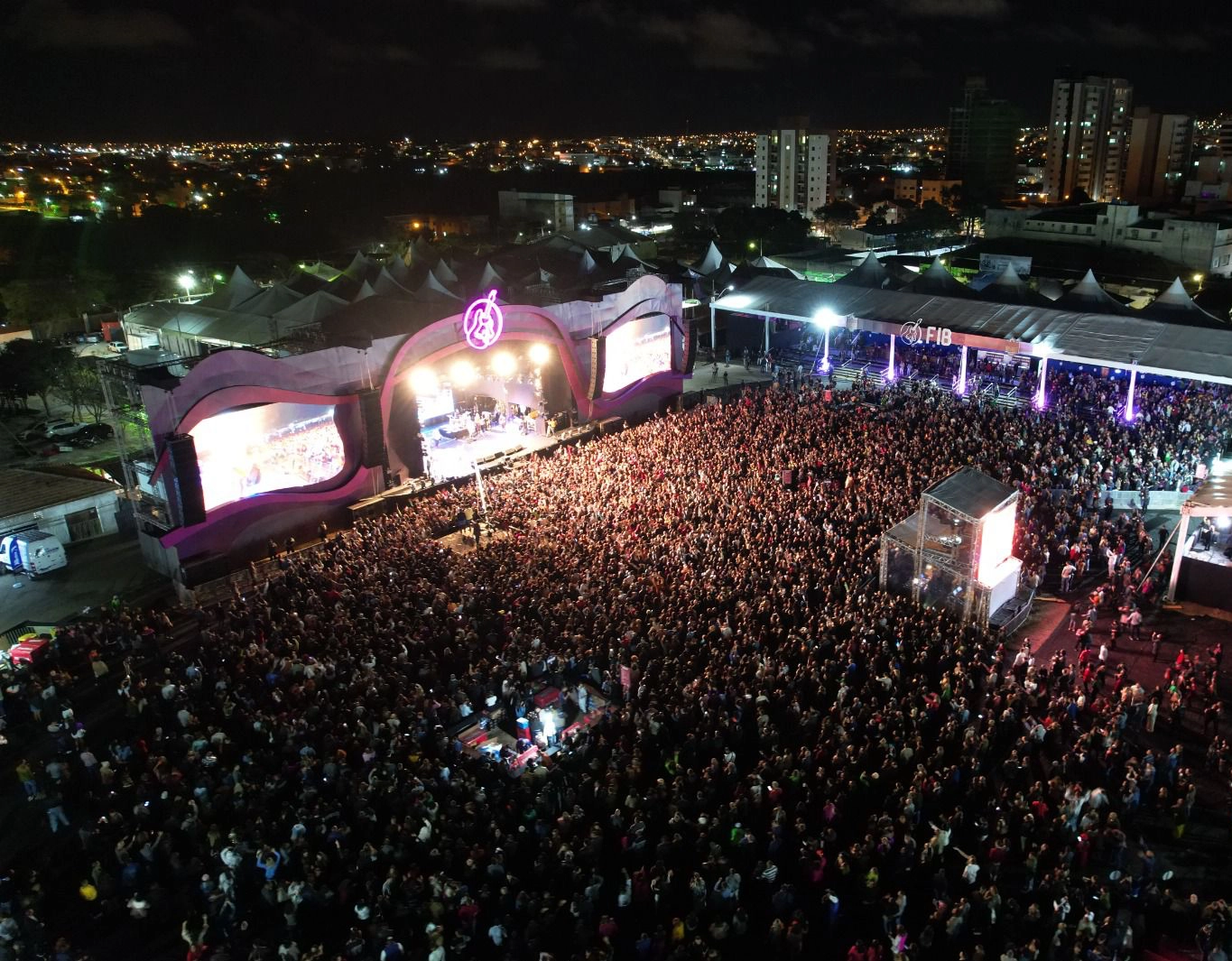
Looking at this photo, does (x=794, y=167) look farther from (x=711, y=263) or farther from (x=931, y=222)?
(x=711, y=263)

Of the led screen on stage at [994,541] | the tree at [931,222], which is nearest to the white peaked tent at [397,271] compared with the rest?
the led screen on stage at [994,541]

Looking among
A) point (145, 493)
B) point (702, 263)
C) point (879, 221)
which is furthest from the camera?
point (879, 221)

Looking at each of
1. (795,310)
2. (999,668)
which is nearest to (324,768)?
(999,668)

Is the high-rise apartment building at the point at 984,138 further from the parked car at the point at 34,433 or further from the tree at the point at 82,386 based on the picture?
the parked car at the point at 34,433

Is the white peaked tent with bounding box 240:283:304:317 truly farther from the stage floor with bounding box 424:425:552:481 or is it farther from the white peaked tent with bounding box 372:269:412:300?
the stage floor with bounding box 424:425:552:481

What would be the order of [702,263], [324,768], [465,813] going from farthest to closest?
1. [702,263]
2. [324,768]
3. [465,813]

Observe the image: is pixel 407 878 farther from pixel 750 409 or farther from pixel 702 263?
pixel 702 263

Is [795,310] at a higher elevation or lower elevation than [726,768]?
higher
